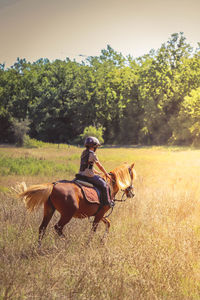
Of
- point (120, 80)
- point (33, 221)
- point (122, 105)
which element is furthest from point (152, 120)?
point (33, 221)

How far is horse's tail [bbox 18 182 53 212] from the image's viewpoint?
5.29 m

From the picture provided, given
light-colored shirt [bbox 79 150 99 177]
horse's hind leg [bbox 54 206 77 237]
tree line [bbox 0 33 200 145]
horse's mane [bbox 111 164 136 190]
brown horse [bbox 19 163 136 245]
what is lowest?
horse's hind leg [bbox 54 206 77 237]

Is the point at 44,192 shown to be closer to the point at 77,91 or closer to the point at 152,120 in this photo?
the point at 152,120

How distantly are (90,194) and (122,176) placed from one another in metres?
1.17

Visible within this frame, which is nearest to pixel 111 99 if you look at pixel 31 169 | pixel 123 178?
pixel 31 169

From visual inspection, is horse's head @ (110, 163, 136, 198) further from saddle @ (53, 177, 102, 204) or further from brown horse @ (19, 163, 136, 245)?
brown horse @ (19, 163, 136, 245)

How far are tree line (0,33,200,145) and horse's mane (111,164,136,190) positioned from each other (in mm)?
45142

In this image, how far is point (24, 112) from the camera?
59.2 m

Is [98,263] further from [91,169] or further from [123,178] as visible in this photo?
[123,178]

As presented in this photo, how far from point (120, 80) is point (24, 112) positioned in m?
20.0

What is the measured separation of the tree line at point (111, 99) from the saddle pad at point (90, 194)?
152 ft

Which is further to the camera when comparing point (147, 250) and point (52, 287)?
point (147, 250)

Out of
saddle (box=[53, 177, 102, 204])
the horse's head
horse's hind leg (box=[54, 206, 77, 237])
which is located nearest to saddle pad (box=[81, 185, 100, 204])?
saddle (box=[53, 177, 102, 204])

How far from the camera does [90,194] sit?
19.0 feet
